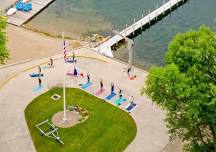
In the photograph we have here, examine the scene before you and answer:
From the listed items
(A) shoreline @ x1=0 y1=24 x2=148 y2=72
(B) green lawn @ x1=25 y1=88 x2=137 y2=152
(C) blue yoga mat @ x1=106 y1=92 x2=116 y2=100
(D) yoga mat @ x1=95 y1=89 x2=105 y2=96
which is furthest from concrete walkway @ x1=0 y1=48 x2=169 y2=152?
(A) shoreline @ x1=0 y1=24 x2=148 y2=72

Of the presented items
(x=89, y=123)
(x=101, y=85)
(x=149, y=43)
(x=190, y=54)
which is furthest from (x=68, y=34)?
(x=190, y=54)

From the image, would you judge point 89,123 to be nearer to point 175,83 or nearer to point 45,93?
point 45,93

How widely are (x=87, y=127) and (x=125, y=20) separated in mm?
38504

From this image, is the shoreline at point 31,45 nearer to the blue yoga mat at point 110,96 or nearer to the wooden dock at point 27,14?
the wooden dock at point 27,14

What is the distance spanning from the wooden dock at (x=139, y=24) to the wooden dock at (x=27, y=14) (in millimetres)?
18166

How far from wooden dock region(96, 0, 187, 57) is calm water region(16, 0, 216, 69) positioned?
137 cm

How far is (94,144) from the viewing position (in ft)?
158

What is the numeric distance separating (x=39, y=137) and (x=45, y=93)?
9152 mm

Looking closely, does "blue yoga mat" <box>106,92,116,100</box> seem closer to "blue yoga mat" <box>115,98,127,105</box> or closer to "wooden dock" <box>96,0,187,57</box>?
"blue yoga mat" <box>115,98,127,105</box>

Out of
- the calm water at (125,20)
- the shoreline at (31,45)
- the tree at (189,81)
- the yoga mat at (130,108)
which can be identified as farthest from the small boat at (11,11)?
the tree at (189,81)

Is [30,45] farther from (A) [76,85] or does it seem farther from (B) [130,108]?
(B) [130,108]

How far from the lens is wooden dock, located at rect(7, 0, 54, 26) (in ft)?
263

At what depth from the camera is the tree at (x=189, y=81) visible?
3750 centimetres

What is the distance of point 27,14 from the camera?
83562mm
